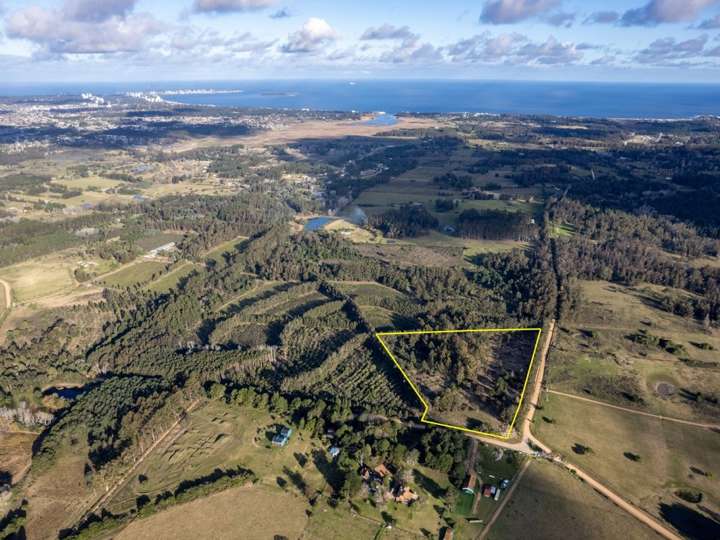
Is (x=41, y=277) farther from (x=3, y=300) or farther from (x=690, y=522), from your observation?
(x=690, y=522)

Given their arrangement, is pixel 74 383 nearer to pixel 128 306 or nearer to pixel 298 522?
pixel 128 306

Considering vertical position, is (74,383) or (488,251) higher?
(488,251)

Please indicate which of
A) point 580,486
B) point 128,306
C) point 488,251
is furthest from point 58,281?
point 580,486

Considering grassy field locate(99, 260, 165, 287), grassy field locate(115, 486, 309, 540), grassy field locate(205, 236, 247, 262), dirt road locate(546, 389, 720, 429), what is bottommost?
grassy field locate(115, 486, 309, 540)

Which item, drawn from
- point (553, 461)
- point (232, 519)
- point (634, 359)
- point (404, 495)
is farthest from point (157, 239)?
point (634, 359)

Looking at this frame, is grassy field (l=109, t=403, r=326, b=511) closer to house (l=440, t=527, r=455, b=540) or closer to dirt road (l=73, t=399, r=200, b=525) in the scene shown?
dirt road (l=73, t=399, r=200, b=525)

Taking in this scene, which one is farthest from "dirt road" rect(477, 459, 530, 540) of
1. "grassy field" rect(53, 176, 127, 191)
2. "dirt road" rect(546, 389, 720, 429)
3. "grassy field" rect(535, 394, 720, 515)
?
"grassy field" rect(53, 176, 127, 191)

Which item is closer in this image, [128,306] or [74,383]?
[74,383]
